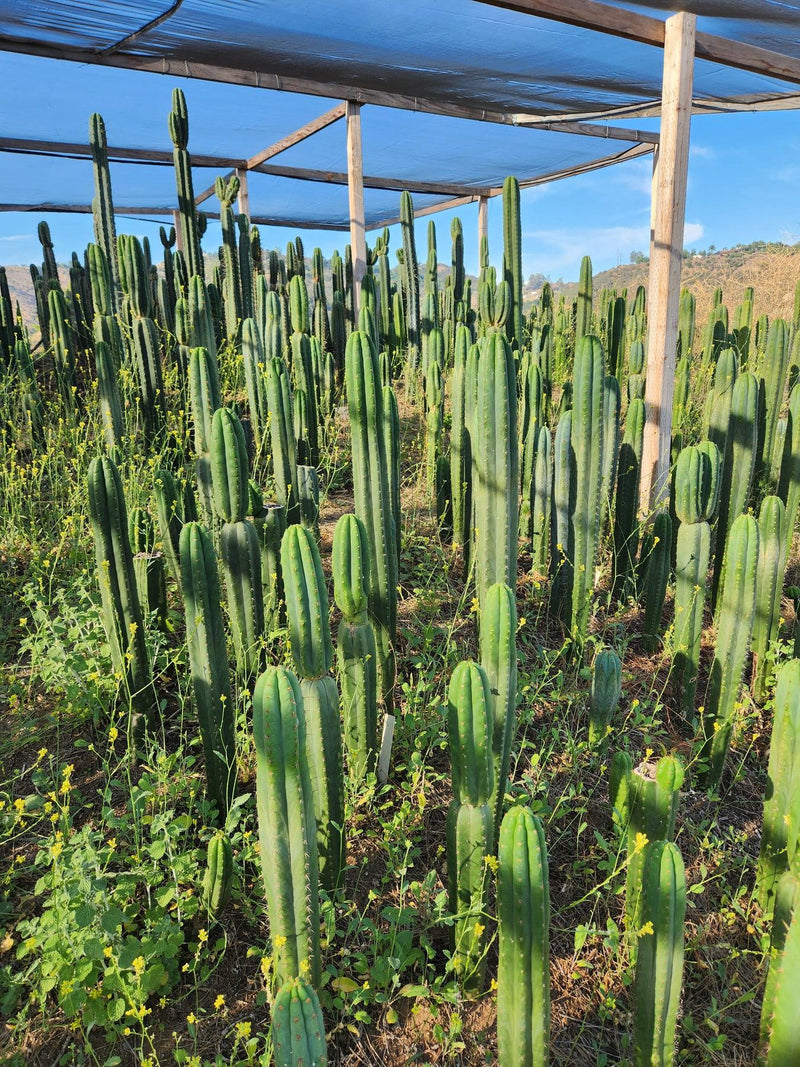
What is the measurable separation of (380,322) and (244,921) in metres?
5.10

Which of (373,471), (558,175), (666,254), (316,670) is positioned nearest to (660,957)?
(316,670)

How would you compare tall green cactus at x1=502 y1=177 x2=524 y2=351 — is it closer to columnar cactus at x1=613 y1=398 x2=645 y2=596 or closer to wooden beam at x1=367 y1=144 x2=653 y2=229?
columnar cactus at x1=613 y1=398 x2=645 y2=596

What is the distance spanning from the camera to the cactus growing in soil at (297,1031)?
1274mm

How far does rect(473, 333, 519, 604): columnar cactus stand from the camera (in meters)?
2.38

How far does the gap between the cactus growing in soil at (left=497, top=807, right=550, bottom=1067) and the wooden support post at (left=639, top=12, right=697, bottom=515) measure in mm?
2883

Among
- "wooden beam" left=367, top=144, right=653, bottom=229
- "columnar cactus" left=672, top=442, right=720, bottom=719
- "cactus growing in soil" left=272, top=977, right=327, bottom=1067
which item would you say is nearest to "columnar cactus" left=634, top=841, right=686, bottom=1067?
"cactus growing in soil" left=272, top=977, right=327, bottom=1067

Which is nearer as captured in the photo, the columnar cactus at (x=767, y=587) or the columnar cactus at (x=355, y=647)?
the columnar cactus at (x=355, y=647)

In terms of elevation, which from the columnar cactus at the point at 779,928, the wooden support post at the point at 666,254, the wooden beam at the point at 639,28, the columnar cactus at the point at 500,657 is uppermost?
the wooden beam at the point at 639,28

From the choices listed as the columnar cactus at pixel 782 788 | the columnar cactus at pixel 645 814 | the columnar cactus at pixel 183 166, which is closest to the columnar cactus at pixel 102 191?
the columnar cactus at pixel 183 166

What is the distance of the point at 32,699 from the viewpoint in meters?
2.74

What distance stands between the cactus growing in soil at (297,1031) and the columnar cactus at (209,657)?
92 centimetres

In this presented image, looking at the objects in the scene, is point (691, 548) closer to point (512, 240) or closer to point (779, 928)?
point (779, 928)

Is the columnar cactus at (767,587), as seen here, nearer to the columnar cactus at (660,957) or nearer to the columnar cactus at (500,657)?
the columnar cactus at (500,657)

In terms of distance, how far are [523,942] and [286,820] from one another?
1.81ft
